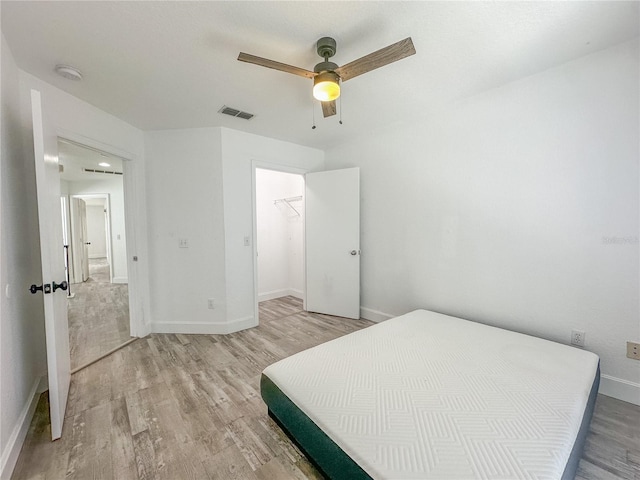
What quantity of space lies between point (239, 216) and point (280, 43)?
1953 millimetres

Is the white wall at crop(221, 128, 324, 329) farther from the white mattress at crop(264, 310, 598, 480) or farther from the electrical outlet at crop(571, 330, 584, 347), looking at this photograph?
the electrical outlet at crop(571, 330, 584, 347)

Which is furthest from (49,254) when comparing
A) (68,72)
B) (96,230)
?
(96,230)

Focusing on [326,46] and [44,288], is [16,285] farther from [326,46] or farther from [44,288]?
[326,46]

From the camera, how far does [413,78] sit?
6.83ft

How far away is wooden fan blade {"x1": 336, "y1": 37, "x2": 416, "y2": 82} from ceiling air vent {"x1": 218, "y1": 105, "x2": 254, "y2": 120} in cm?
133

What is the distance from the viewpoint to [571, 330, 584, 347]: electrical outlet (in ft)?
6.47

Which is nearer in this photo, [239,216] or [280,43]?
[280,43]

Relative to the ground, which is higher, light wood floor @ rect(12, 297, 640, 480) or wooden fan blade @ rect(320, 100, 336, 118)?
wooden fan blade @ rect(320, 100, 336, 118)

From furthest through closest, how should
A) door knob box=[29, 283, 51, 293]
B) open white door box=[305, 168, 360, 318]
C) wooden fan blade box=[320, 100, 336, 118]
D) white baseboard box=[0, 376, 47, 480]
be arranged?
open white door box=[305, 168, 360, 318], wooden fan blade box=[320, 100, 336, 118], door knob box=[29, 283, 51, 293], white baseboard box=[0, 376, 47, 480]

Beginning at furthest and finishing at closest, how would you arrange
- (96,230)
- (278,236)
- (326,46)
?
1. (96,230)
2. (278,236)
3. (326,46)

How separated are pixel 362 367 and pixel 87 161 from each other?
5228 mm

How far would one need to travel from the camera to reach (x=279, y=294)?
475 centimetres

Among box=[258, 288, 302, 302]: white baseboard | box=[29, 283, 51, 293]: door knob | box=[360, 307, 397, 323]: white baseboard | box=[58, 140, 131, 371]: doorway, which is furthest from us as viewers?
box=[258, 288, 302, 302]: white baseboard

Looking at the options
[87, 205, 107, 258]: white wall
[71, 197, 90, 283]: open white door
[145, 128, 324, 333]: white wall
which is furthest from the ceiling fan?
[87, 205, 107, 258]: white wall
